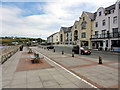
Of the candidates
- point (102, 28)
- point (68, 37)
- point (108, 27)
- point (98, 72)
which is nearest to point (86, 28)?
point (102, 28)

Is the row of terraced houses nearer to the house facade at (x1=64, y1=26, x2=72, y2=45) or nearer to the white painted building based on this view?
the white painted building

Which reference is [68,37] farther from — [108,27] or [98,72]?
[98,72]

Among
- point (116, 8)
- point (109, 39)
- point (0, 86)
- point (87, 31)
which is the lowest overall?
point (0, 86)

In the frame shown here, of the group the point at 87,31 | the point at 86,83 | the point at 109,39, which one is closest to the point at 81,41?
the point at 87,31

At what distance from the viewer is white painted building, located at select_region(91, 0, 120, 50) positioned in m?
28.3

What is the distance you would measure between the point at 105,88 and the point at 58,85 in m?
2.19

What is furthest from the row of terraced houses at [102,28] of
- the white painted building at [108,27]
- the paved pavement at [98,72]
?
the paved pavement at [98,72]

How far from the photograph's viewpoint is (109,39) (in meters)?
28.8

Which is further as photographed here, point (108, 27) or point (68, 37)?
point (68, 37)

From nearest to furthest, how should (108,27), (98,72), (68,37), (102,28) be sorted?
(98,72) < (108,27) < (102,28) < (68,37)

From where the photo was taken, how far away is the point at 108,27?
Answer: 31531 mm

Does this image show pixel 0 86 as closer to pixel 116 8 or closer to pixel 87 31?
pixel 116 8

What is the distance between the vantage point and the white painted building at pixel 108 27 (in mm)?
28300

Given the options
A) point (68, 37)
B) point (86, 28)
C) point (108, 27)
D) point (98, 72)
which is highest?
point (86, 28)
